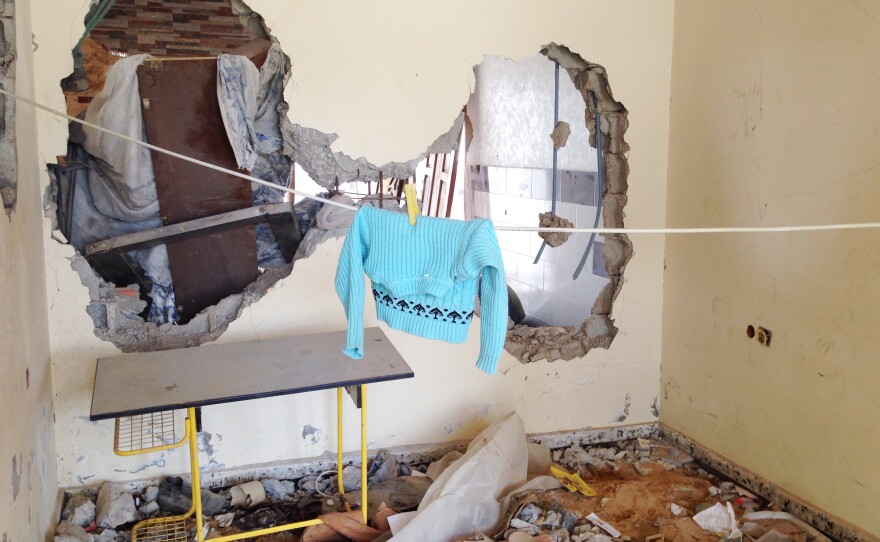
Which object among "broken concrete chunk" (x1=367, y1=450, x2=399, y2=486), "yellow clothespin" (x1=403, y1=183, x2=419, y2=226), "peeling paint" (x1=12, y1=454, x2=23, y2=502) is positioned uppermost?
"yellow clothespin" (x1=403, y1=183, x2=419, y2=226)

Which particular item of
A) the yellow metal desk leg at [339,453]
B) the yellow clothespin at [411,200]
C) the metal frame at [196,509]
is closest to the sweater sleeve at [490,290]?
the yellow clothespin at [411,200]

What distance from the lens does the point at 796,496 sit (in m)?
2.93

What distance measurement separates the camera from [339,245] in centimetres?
329

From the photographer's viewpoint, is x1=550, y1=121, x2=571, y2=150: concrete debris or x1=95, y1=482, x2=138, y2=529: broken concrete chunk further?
x1=550, y1=121, x2=571, y2=150: concrete debris

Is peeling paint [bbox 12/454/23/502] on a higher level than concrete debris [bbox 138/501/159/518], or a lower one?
higher

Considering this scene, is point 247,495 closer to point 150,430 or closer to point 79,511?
point 150,430

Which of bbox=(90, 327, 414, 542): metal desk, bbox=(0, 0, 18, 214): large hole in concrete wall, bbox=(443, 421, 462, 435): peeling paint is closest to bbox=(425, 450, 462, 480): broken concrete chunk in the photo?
bbox=(443, 421, 462, 435): peeling paint

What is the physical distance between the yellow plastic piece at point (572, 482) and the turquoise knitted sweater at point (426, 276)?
1394mm

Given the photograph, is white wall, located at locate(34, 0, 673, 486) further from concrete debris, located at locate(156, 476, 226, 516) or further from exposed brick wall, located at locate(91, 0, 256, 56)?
exposed brick wall, located at locate(91, 0, 256, 56)

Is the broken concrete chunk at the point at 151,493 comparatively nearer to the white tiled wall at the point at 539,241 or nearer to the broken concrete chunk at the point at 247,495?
the broken concrete chunk at the point at 247,495

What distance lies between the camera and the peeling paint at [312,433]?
3.36 metres

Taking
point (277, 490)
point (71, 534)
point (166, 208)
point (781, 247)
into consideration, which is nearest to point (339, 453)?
point (277, 490)

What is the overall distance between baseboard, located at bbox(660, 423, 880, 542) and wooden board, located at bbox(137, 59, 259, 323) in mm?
2342

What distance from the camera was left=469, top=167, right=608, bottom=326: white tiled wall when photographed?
4551mm
